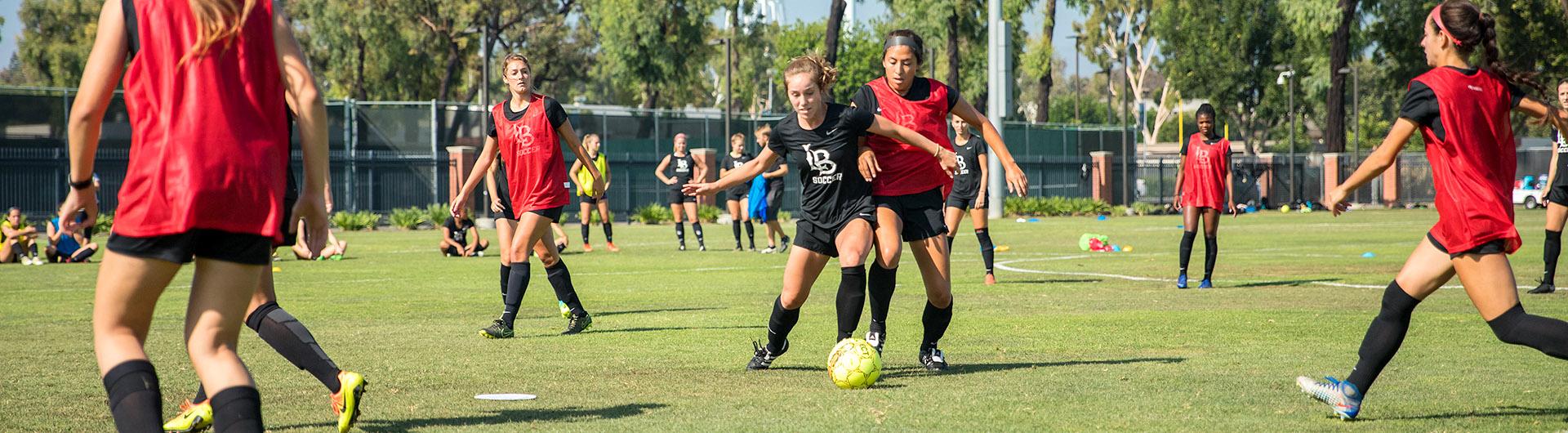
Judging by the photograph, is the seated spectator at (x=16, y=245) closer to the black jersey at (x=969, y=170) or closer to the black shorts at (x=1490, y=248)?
the black jersey at (x=969, y=170)

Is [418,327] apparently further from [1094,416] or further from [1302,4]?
[1302,4]

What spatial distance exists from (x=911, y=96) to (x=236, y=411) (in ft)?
15.9

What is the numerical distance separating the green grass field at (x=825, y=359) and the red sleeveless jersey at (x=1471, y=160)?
79 cm

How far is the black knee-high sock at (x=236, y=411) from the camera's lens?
3.93 meters

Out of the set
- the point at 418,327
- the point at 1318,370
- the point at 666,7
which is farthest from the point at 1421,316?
the point at 666,7

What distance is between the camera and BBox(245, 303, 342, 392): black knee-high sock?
579 cm

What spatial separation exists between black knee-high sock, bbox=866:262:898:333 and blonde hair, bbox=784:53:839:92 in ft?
3.50

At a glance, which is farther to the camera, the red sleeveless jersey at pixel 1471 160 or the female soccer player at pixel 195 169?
the red sleeveless jersey at pixel 1471 160

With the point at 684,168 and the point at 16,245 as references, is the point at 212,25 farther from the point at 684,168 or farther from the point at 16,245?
the point at 684,168

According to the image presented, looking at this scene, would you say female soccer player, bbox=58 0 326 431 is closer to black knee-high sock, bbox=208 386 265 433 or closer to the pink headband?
black knee-high sock, bbox=208 386 265 433

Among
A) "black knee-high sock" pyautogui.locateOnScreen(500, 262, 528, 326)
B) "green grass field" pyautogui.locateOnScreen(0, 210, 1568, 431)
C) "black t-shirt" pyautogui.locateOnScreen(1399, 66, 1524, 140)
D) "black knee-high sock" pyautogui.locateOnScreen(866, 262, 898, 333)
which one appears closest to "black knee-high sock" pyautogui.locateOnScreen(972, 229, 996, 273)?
"green grass field" pyautogui.locateOnScreen(0, 210, 1568, 431)

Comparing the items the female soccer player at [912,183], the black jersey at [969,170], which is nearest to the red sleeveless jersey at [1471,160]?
the female soccer player at [912,183]

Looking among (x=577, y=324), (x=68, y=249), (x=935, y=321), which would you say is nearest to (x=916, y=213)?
(x=935, y=321)

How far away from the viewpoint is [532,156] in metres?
10.1
